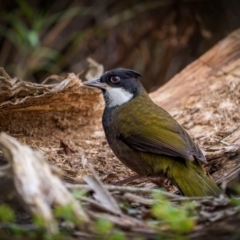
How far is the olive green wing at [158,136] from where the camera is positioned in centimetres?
432

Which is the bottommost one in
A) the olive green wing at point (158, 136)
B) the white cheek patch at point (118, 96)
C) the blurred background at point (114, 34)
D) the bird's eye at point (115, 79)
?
the olive green wing at point (158, 136)

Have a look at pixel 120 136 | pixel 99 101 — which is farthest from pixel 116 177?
pixel 99 101

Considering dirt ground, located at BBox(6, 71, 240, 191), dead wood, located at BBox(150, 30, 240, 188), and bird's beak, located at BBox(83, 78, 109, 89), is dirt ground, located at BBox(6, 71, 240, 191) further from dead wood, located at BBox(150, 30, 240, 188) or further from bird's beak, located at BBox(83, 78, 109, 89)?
bird's beak, located at BBox(83, 78, 109, 89)

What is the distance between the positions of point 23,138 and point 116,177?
2.70 ft

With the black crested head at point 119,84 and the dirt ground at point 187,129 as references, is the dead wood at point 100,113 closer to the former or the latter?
the dirt ground at point 187,129

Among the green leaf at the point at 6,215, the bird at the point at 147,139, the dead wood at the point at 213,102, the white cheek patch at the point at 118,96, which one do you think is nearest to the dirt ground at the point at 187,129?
the dead wood at the point at 213,102

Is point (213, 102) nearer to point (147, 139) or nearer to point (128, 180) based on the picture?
point (147, 139)

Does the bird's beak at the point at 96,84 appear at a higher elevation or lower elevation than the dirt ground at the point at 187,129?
higher

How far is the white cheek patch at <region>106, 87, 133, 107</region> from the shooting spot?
17.3 ft

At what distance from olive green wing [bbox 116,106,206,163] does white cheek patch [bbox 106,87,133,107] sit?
0.37m

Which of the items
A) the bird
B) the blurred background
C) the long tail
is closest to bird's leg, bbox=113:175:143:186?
the bird

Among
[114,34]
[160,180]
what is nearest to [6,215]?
[160,180]

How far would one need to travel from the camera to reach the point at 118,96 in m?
5.31

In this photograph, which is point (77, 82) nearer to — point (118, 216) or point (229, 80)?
point (229, 80)
